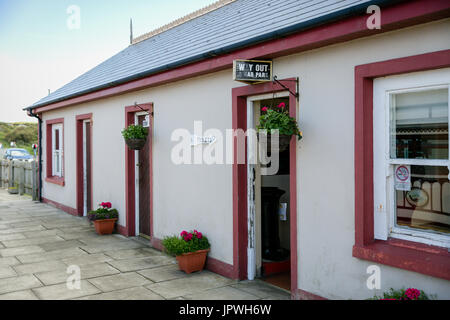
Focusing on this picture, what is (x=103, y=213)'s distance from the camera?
8852mm

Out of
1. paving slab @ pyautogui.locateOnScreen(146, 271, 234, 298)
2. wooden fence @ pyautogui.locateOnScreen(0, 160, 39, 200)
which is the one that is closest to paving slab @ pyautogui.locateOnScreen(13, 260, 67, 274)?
paving slab @ pyautogui.locateOnScreen(146, 271, 234, 298)

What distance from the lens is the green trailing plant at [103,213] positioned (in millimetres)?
8797

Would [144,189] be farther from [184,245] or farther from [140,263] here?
[184,245]

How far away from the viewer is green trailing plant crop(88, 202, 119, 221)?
8.80 m

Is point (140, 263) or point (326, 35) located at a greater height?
point (326, 35)

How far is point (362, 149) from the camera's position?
4.11 meters

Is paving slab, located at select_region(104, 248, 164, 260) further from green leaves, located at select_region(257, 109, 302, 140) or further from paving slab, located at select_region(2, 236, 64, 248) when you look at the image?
green leaves, located at select_region(257, 109, 302, 140)

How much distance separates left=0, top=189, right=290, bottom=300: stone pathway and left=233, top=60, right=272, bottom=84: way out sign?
2696mm

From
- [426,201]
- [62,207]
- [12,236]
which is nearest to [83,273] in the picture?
[12,236]

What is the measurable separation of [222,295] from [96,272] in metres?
2.12

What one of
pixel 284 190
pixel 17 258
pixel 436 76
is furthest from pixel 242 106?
pixel 17 258

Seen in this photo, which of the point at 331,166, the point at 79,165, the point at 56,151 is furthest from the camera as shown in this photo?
the point at 56,151

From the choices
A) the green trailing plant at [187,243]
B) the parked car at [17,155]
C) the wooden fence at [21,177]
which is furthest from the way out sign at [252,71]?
the parked car at [17,155]
